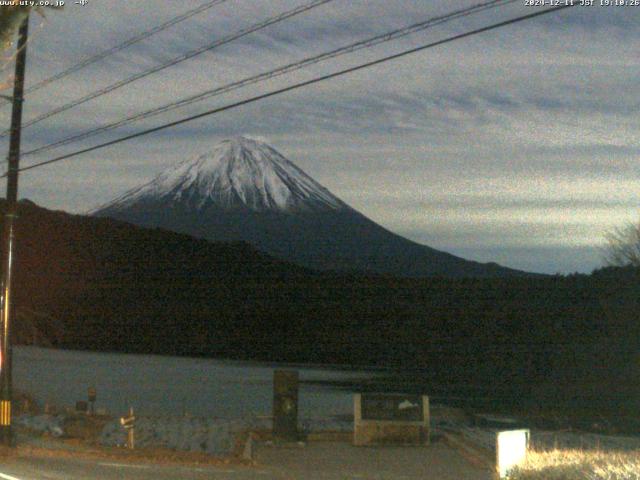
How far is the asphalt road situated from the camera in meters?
14.6

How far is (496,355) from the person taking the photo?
8506 centimetres

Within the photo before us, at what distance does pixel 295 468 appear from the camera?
16.3 metres

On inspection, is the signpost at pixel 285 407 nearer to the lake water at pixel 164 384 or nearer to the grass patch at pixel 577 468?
the grass patch at pixel 577 468

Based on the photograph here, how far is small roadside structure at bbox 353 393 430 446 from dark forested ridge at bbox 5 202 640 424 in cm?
4068

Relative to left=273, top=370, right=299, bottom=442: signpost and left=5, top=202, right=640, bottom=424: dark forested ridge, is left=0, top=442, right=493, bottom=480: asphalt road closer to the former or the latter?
left=273, top=370, right=299, bottom=442: signpost

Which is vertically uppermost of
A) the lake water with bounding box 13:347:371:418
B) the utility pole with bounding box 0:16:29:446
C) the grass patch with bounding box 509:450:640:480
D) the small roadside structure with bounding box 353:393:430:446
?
the utility pole with bounding box 0:16:29:446

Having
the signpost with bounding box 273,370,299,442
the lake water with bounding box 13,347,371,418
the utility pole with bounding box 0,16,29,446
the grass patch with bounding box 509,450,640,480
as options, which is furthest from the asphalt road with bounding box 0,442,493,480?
the lake water with bounding box 13,347,371,418

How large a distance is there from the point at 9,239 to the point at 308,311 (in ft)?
294

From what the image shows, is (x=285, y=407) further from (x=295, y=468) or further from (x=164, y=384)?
(x=164, y=384)

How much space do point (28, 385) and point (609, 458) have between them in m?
41.9

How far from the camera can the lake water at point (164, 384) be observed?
44906mm

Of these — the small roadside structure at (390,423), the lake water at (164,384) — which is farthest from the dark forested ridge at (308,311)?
the small roadside structure at (390,423)

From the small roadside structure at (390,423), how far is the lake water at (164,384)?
56.0ft

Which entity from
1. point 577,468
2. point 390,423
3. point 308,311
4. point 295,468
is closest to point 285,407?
point 390,423
